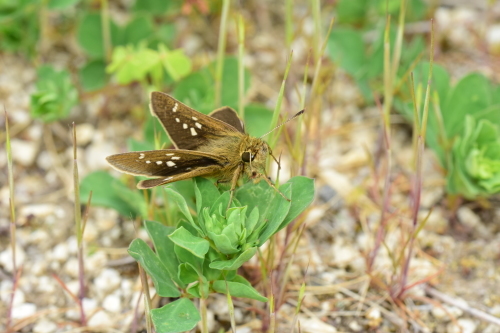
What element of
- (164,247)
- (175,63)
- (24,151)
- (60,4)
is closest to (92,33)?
(60,4)

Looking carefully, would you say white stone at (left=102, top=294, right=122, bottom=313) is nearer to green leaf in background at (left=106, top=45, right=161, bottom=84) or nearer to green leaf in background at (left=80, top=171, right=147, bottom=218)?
green leaf in background at (left=80, top=171, right=147, bottom=218)

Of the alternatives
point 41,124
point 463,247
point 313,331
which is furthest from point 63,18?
point 463,247

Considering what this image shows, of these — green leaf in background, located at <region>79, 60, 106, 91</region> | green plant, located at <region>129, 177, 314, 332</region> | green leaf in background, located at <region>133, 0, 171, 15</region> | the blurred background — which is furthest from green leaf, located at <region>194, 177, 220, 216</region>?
green leaf in background, located at <region>133, 0, 171, 15</region>

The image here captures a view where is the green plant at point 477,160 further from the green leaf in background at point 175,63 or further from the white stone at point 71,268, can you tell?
the white stone at point 71,268

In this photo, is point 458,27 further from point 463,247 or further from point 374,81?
point 463,247

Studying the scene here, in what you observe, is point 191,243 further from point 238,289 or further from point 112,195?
point 112,195

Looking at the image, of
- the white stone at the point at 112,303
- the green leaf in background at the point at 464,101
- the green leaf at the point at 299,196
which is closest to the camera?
the green leaf at the point at 299,196

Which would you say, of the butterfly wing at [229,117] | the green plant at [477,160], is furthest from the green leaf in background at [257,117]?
the green plant at [477,160]

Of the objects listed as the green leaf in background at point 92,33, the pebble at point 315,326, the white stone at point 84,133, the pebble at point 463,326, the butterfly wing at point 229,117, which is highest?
the green leaf in background at point 92,33
